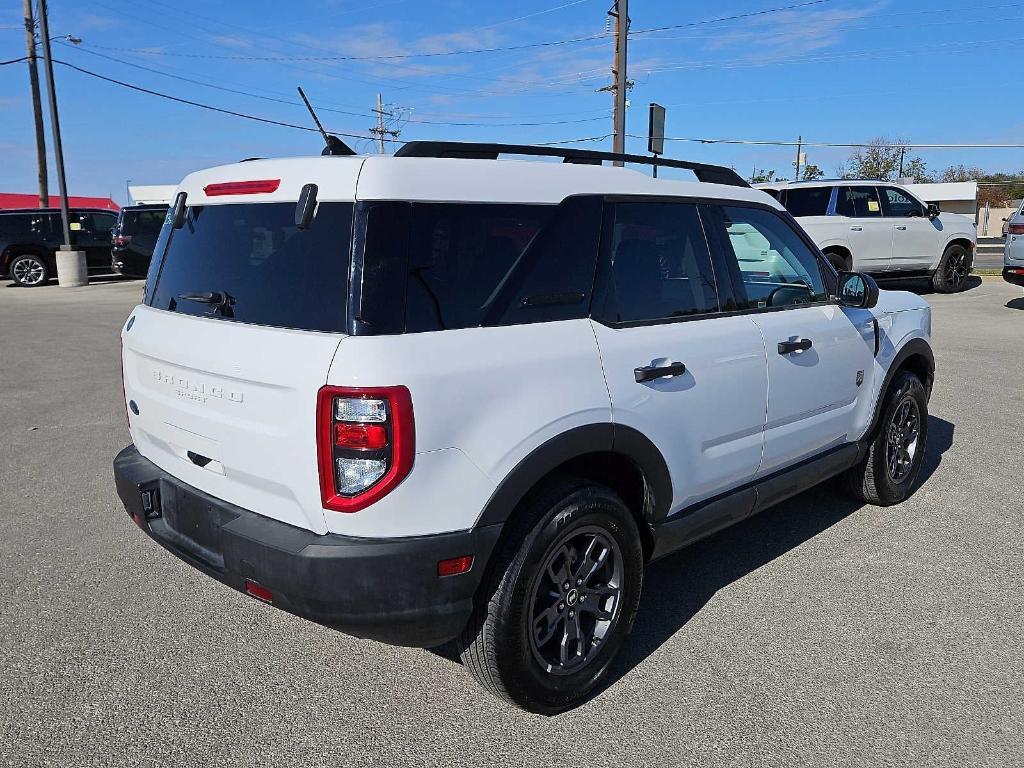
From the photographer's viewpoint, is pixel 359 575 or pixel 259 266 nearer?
pixel 359 575

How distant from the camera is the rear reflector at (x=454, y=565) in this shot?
2438 millimetres

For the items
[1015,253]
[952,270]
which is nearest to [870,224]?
[1015,253]

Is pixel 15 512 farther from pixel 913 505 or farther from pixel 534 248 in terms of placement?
pixel 913 505

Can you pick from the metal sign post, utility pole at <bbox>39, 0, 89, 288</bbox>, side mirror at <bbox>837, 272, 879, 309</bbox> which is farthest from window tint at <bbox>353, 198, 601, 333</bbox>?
utility pole at <bbox>39, 0, 89, 288</bbox>

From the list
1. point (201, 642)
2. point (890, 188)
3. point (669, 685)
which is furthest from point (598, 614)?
point (890, 188)

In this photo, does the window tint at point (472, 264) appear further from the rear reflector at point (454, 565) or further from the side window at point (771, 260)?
the side window at point (771, 260)

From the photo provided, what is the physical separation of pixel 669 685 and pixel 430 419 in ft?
4.82

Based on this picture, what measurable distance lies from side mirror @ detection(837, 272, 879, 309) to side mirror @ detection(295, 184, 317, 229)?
280 cm

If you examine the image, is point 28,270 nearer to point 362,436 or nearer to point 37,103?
point 37,103

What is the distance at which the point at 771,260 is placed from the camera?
4.04m

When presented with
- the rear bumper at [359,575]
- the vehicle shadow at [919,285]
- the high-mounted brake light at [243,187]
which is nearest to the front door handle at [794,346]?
the rear bumper at [359,575]

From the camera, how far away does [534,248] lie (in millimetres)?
2779

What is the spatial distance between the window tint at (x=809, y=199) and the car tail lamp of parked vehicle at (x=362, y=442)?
13127 mm

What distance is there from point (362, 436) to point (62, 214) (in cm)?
2208
